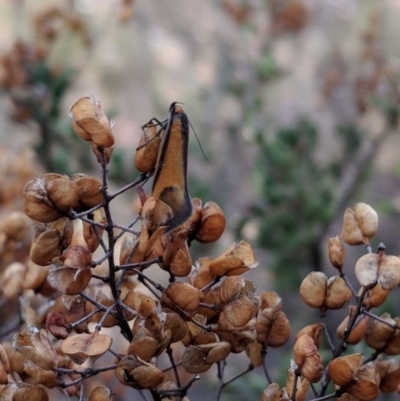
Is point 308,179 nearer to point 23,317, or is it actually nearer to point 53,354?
point 23,317

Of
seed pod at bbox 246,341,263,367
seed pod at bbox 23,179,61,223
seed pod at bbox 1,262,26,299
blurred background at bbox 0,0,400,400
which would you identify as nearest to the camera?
seed pod at bbox 23,179,61,223

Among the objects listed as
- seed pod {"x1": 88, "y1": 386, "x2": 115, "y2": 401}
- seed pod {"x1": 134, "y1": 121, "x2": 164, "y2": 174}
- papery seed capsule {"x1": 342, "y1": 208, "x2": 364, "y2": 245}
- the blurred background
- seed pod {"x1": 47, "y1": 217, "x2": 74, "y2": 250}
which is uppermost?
the blurred background

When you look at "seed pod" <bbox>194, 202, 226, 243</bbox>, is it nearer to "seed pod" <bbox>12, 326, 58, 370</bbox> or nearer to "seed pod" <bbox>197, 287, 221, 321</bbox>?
"seed pod" <bbox>197, 287, 221, 321</bbox>

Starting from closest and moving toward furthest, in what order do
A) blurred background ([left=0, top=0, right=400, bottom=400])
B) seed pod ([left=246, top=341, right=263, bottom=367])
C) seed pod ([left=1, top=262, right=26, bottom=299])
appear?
seed pod ([left=246, top=341, right=263, bottom=367]) < seed pod ([left=1, top=262, right=26, bottom=299]) < blurred background ([left=0, top=0, right=400, bottom=400])

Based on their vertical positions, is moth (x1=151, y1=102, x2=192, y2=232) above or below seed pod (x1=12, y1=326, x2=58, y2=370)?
above

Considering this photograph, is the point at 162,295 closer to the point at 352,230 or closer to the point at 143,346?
the point at 143,346

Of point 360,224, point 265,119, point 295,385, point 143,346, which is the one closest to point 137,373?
point 143,346

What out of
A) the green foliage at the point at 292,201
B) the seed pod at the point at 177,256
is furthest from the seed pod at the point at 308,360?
the green foliage at the point at 292,201

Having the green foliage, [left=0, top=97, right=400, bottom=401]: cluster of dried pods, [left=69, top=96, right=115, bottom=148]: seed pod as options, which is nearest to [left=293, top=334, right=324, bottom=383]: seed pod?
[left=0, top=97, right=400, bottom=401]: cluster of dried pods
